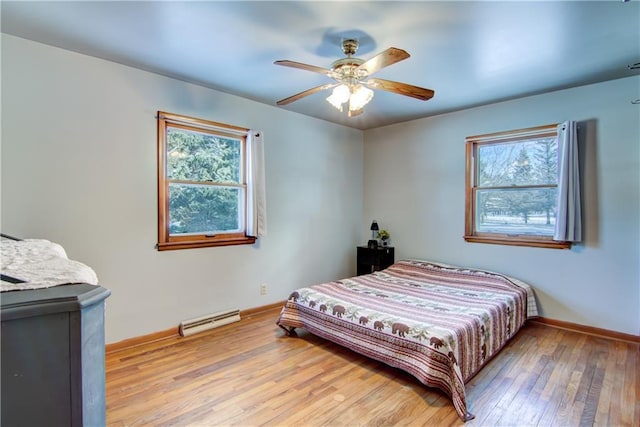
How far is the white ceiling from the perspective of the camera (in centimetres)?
200

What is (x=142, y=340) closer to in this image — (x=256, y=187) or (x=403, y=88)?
(x=256, y=187)

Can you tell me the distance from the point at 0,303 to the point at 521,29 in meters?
2.98

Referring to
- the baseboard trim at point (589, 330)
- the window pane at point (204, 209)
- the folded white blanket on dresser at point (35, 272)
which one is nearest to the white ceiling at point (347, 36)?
the window pane at point (204, 209)

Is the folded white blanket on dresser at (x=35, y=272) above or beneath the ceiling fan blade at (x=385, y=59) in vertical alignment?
beneath

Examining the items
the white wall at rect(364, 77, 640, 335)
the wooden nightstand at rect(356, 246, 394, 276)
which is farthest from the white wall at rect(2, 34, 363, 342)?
the white wall at rect(364, 77, 640, 335)

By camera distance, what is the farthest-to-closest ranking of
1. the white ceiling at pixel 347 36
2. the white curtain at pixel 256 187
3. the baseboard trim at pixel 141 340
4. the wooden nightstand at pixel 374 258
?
the wooden nightstand at pixel 374 258 < the white curtain at pixel 256 187 < the baseboard trim at pixel 141 340 < the white ceiling at pixel 347 36

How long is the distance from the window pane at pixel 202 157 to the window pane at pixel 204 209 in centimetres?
12

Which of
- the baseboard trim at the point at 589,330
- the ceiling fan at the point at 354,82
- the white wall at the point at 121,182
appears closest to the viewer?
the ceiling fan at the point at 354,82

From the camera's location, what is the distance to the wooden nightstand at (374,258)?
463 centimetres

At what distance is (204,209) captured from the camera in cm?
349

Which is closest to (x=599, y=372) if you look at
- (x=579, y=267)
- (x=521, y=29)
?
(x=579, y=267)

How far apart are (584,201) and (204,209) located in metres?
3.94

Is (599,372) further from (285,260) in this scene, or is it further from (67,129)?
(67,129)

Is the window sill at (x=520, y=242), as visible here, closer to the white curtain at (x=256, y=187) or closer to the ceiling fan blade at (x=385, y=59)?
the white curtain at (x=256, y=187)
